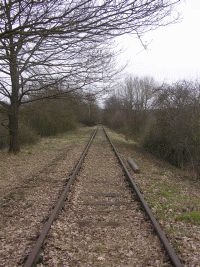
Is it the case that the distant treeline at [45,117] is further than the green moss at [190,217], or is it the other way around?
the distant treeline at [45,117]

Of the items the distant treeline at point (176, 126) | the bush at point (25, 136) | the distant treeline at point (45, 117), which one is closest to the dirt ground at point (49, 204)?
the distant treeline at point (176, 126)

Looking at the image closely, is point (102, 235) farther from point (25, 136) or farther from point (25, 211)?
point (25, 136)

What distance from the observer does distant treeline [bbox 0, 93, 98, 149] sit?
21358 millimetres

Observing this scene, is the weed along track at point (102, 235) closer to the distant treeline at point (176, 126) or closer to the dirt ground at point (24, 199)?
the dirt ground at point (24, 199)

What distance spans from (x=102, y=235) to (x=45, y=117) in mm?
32919

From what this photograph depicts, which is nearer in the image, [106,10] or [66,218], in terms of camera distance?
[106,10]

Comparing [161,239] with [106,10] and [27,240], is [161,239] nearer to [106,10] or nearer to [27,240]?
[27,240]

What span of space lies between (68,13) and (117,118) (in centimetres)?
5848

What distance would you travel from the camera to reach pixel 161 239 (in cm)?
608

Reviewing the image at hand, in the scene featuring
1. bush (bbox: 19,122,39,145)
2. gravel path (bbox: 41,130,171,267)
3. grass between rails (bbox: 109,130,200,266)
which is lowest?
grass between rails (bbox: 109,130,200,266)

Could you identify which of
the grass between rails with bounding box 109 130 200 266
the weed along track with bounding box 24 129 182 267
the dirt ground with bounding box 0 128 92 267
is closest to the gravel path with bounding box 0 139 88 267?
the dirt ground with bounding box 0 128 92 267

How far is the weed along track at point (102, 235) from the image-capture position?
213 inches

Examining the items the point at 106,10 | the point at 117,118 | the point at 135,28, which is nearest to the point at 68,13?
the point at 106,10

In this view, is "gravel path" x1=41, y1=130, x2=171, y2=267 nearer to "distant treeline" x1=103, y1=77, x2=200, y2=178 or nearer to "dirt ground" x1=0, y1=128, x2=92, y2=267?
"dirt ground" x1=0, y1=128, x2=92, y2=267
